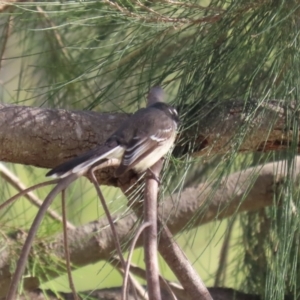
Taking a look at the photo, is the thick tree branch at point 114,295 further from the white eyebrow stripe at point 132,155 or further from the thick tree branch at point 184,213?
the white eyebrow stripe at point 132,155

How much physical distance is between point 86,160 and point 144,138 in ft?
0.80

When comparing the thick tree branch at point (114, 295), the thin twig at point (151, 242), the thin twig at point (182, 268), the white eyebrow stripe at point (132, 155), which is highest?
the white eyebrow stripe at point (132, 155)

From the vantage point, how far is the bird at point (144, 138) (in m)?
0.95

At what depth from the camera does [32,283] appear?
4.36ft

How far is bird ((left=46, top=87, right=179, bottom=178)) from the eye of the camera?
950 mm

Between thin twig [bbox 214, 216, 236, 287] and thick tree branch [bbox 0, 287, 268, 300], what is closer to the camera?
thick tree branch [bbox 0, 287, 268, 300]

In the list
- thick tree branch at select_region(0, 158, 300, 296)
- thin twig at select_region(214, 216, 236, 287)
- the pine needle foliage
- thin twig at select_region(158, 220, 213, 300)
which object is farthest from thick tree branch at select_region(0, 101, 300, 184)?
thin twig at select_region(214, 216, 236, 287)

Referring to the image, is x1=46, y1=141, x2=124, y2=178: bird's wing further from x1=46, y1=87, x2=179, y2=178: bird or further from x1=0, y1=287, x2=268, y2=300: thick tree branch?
x1=0, y1=287, x2=268, y2=300: thick tree branch

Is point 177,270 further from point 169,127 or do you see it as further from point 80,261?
point 80,261

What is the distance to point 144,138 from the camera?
40.6 inches

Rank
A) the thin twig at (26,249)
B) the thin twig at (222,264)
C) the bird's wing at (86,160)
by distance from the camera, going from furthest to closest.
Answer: the thin twig at (222,264) < the bird's wing at (86,160) < the thin twig at (26,249)

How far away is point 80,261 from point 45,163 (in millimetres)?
416

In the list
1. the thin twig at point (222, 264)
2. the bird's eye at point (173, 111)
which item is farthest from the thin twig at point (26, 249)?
the thin twig at point (222, 264)

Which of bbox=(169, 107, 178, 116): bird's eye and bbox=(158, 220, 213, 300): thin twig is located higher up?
bbox=(169, 107, 178, 116): bird's eye
